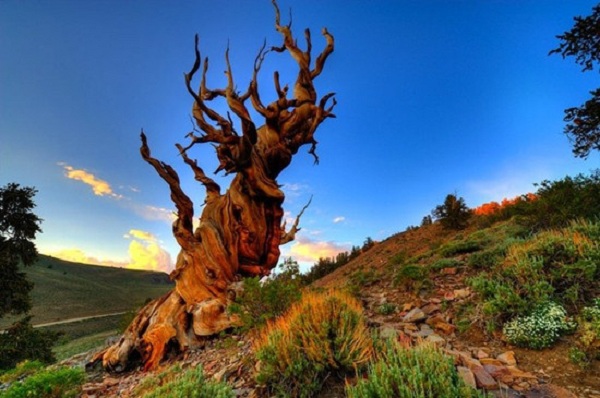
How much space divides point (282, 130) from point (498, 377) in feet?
24.5

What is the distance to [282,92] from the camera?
880 centimetres

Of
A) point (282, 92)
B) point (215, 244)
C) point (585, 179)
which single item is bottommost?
point (215, 244)

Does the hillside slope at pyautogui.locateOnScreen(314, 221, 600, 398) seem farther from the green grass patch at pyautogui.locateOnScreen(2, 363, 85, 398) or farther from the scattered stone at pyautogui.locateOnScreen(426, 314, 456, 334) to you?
the green grass patch at pyautogui.locateOnScreen(2, 363, 85, 398)

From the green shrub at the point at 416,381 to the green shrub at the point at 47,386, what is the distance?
5.15m

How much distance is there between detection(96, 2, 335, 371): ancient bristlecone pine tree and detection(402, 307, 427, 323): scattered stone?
3.58m

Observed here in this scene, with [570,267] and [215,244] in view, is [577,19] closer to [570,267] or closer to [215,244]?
[570,267]

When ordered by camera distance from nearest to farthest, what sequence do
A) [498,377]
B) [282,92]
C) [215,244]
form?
[498,377] < [215,244] < [282,92]

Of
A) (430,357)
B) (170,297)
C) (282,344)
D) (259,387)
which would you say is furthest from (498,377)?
(170,297)

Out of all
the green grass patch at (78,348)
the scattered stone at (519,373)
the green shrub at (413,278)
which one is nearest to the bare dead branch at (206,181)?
the green shrub at (413,278)

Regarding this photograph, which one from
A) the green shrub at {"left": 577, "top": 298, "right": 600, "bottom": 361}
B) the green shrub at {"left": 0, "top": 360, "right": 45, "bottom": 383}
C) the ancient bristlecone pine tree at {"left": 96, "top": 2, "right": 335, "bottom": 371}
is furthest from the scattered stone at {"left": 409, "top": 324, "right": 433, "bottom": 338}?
the green shrub at {"left": 0, "top": 360, "right": 45, "bottom": 383}

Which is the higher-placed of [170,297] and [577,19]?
[577,19]

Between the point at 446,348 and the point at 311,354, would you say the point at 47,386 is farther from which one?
the point at 446,348

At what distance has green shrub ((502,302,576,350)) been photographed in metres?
4.12

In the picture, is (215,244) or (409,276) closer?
(409,276)
